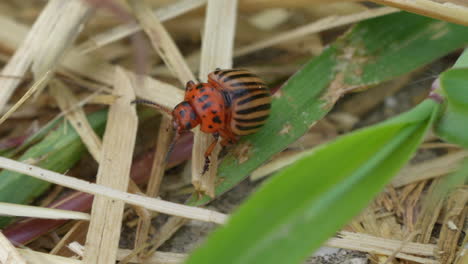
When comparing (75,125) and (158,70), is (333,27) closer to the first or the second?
(158,70)

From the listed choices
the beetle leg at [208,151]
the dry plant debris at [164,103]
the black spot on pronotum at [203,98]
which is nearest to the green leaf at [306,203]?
the dry plant debris at [164,103]

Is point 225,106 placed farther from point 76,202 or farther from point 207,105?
point 76,202

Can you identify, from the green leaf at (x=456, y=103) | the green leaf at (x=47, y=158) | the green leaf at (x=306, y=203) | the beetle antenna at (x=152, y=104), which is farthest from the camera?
the beetle antenna at (x=152, y=104)

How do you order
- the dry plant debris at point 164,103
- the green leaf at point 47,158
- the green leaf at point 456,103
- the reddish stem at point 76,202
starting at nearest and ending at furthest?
the green leaf at point 456,103 < the dry plant debris at point 164,103 < the reddish stem at point 76,202 < the green leaf at point 47,158

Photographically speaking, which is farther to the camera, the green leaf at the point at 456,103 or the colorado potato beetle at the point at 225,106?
the colorado potato beetle at the point at 225,106

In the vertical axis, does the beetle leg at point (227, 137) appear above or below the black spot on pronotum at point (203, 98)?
below

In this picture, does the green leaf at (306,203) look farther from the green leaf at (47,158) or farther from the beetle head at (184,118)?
the green leaf at (47,158)

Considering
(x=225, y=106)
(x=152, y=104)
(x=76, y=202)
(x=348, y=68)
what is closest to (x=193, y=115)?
(x=225, y=106)

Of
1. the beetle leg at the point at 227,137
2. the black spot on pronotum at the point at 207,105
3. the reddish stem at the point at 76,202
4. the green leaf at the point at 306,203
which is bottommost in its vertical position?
the green leaf at the point at 306,203
